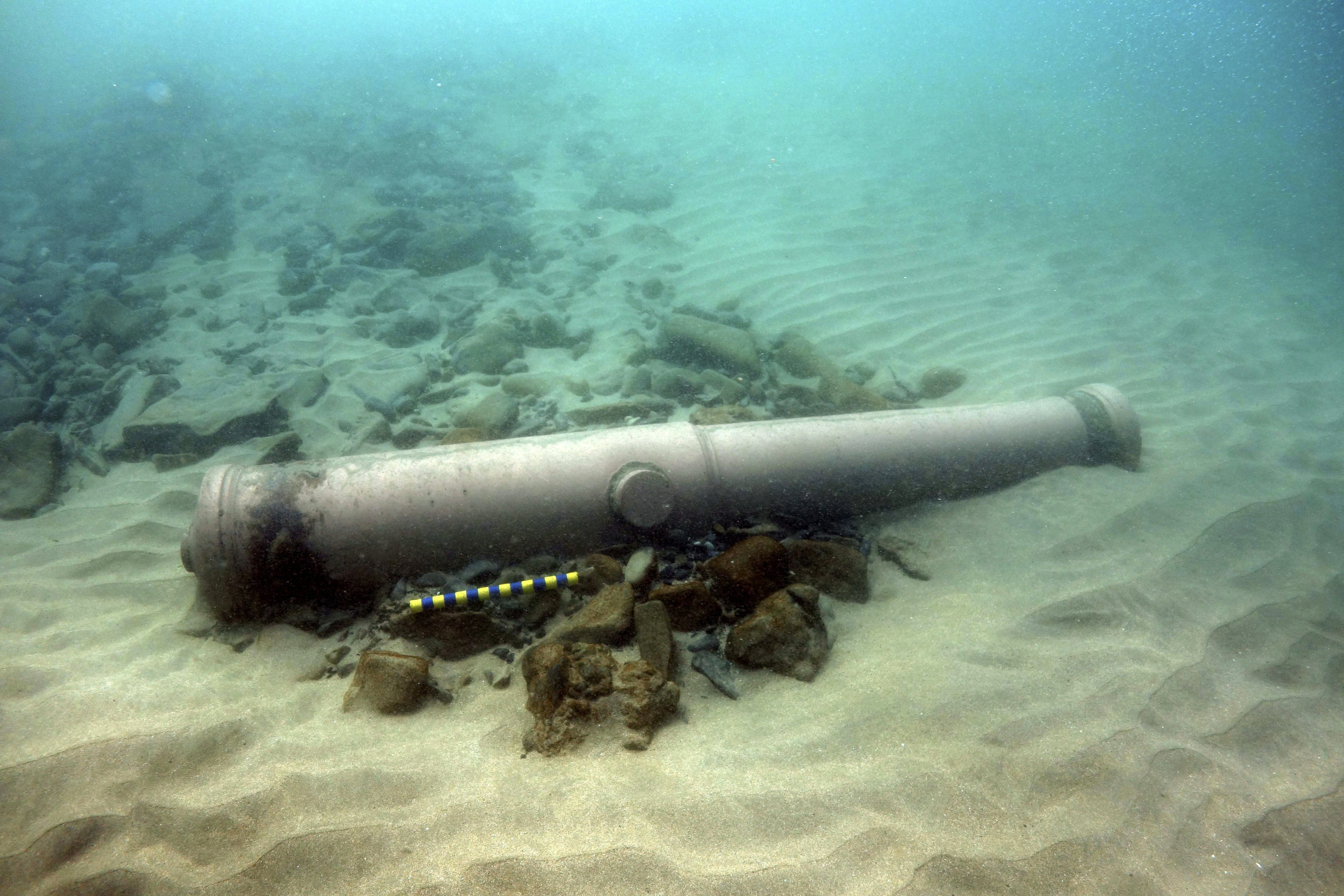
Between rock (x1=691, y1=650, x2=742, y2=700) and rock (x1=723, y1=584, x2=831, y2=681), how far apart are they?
6 centimetres

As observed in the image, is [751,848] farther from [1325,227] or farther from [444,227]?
[1325,227]

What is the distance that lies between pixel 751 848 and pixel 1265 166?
26.3 m

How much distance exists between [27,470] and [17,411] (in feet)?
4.35

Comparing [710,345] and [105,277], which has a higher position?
[105,277]

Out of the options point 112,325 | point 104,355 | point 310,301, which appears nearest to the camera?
point 104,355

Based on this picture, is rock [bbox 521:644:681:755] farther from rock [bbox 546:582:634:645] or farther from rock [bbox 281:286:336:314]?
rock [bbox 281:286:336:314]

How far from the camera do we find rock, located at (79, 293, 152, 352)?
6.32 meters

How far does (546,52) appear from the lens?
19656 mm

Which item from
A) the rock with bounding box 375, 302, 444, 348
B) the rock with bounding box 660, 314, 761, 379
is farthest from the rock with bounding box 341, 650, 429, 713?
the rock with bounding box 375, 302, 444, 348

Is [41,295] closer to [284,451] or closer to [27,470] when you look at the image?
[27,470]

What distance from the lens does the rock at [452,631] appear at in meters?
2.88

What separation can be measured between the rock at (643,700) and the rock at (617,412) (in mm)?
2636

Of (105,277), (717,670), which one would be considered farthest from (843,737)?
(105,277)

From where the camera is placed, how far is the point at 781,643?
2.69m
